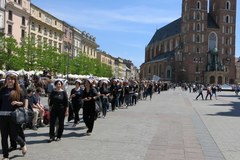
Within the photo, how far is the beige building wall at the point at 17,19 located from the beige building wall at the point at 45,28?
1.88 metres

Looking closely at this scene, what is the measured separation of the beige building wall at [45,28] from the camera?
64.8 meters

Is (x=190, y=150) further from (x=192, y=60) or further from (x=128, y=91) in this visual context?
(x=192, y=60)

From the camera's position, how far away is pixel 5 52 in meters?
49.0

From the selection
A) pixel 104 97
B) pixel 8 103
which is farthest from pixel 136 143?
pixel 104 97

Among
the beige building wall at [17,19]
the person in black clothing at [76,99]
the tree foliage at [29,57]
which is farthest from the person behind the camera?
the beige building wall at [17,19]

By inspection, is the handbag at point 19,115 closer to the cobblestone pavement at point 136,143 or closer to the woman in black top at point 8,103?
the woman in black top at point 8,103

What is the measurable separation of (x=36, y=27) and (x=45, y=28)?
499cm

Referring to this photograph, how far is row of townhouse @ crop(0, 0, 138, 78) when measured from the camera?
2144 inches

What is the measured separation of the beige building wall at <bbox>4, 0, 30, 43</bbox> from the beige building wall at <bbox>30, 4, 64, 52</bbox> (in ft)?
6.17

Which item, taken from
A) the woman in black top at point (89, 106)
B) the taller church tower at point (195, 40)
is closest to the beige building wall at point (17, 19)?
the woman in black top at point (89, 106)

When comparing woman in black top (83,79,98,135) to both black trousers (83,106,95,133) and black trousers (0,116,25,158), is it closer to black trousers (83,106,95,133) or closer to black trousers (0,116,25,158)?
black trousers (83,106,95,133)

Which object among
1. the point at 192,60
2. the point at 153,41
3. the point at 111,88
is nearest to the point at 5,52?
the point at 111,88

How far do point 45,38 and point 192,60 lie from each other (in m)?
54.6

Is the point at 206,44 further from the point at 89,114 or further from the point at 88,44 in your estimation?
the point at 89,114
